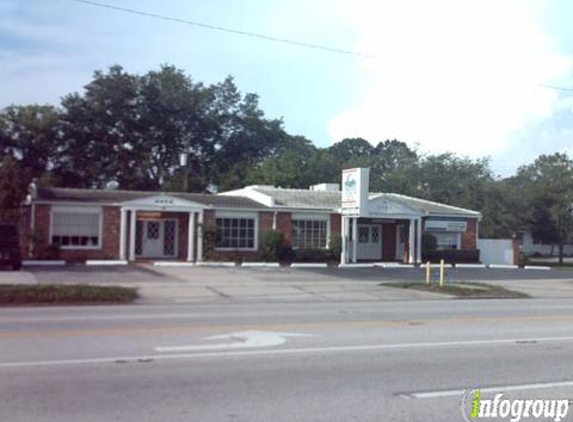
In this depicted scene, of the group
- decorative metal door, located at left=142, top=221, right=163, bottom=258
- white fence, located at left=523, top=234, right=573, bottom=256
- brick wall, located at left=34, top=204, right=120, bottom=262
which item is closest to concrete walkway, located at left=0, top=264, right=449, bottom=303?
brick wall, located at left=34, top=204, right=120, bottom=262

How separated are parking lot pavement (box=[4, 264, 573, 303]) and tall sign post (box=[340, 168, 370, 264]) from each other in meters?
3.76

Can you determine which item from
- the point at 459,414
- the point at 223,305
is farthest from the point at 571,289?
the point at 459,414

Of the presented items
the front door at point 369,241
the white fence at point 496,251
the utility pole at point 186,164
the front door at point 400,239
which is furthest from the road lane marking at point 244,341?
the utility pole at point 186,164

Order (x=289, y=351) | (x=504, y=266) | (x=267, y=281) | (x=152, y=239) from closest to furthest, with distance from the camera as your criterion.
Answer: (x=289, y=351), (x=267, y=281), (x=152, y=239), (x=504, y=266)

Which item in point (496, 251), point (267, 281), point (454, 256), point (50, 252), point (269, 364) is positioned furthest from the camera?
point (496, 251)

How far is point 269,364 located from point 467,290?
15485 millimetres

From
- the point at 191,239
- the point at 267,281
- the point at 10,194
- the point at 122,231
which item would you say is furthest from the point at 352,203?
the point at 10,194

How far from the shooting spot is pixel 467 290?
24359 millimetres

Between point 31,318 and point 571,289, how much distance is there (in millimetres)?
19781

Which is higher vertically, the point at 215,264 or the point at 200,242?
the point at 200,242

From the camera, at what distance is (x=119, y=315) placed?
638 inches

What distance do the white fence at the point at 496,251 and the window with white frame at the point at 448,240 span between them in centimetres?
173

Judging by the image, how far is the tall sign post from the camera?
3891 cm

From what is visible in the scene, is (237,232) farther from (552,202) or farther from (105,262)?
(552,202)
